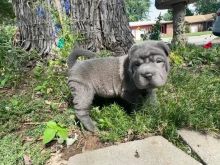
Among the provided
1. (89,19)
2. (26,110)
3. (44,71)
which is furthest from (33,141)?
(89,19)

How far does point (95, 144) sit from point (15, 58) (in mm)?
2384

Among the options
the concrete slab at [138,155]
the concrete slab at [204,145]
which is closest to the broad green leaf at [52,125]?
the concrete slab at [138,155]

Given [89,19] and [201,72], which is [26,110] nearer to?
[89,19]

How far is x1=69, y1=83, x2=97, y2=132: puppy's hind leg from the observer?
11.7 ft

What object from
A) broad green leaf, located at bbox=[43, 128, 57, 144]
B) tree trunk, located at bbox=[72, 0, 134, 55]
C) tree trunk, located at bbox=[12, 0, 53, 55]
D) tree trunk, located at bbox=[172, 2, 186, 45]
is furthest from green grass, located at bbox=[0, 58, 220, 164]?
tree trunk, located at bbox=[172, 2, 186, 45]

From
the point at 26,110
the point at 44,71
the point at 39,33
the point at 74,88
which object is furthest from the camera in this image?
the point at 39,33

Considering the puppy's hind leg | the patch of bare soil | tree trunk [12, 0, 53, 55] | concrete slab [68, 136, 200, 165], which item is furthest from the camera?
tree trunk [12, 0, 53, 55]

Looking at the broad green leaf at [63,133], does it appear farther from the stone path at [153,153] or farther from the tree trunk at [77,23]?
the tree trunk at [77,23]

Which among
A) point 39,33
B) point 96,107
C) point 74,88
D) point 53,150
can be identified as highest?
point 39,33

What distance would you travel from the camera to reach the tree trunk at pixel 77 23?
17.7 ft

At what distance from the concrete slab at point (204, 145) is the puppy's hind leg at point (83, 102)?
90cm

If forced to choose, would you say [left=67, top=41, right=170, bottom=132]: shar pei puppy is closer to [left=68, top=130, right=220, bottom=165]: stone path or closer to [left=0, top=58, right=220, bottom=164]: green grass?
[left=0, top=58, right=220, bottom=164]: green grass

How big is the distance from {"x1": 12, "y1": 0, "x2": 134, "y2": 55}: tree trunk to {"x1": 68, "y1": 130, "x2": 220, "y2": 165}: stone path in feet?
8.05

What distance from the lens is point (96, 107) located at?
12.5 feet
